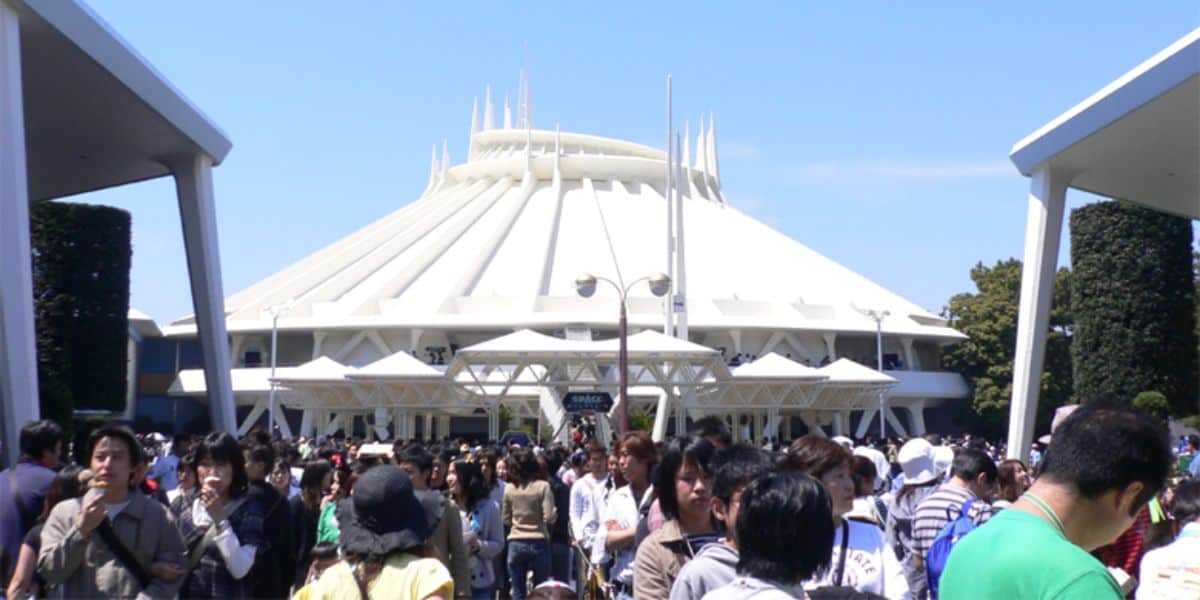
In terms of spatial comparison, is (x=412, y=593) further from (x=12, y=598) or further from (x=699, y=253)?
(x=699, y=253)

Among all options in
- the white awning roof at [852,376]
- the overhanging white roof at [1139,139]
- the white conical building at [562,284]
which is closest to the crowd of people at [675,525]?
the overhanging white roof at [1139,139]

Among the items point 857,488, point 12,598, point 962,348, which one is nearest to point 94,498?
point 12,598

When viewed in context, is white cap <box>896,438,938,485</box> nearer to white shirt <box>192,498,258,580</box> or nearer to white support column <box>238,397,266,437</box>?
white shirt <box>192,498,258,580</box>

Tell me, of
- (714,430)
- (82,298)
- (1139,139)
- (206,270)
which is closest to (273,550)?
(714,430)

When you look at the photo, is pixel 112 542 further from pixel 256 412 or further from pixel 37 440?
pixel 256 412

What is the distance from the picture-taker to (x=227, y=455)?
18.3 ft

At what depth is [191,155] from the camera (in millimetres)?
18891

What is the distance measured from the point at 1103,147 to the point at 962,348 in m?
37.5

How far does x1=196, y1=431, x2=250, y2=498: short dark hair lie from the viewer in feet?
18.1

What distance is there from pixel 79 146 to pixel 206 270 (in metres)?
2.45

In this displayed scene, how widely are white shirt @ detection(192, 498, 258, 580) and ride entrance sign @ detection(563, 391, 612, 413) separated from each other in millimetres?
14584

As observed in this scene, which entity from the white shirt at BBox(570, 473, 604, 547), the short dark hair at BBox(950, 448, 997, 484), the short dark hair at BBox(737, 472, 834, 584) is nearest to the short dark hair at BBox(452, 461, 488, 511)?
the white shirt at BBox(570, 473, 604, 547)

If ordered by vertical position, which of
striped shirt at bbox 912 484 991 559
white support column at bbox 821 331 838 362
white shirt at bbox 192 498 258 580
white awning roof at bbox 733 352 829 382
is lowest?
white support column at bbox 821 331 838 362

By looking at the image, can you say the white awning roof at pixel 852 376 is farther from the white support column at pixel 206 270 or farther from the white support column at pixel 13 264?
the white support column at pixel 13 264
